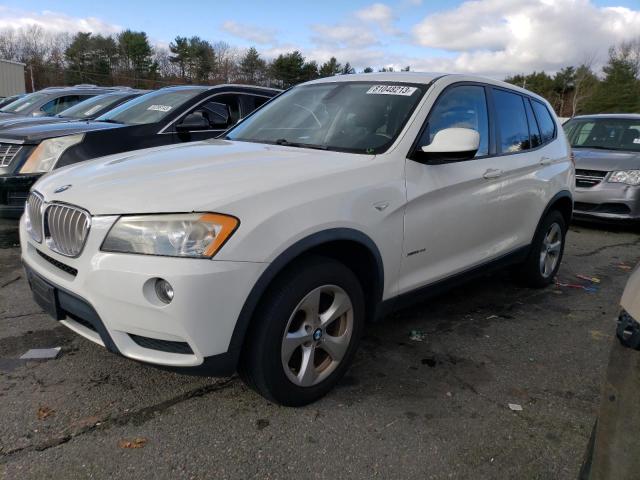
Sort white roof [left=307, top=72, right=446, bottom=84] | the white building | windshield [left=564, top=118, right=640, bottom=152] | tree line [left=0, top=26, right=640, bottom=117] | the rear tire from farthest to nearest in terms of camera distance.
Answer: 1. tree line [left=0, top=26, right=640, bottom=117]
2. the white building
3. windshield [left=564, top=118, right=640, bottom=152]
4. the rear tire
5. white roof [left=307, top=72, right=446, bottom=84]

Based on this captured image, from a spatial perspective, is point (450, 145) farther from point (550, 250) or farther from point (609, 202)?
point (609, 202)

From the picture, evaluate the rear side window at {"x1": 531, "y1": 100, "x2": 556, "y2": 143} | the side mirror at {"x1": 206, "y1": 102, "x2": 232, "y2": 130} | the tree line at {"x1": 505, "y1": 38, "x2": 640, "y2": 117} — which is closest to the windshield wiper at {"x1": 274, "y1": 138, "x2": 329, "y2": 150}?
the rear side window at {"x1": 531, "y1": 100, "x2": 556, "y2": 143}

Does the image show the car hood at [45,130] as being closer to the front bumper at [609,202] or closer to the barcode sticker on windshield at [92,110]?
the barcode sticker on windshield at [92,110]

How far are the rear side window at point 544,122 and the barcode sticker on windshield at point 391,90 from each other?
5.93 feet

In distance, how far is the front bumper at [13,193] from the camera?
4.98m

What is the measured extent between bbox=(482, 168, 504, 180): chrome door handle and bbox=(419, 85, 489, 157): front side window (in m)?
0.13

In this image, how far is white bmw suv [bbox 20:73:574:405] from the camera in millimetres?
2229

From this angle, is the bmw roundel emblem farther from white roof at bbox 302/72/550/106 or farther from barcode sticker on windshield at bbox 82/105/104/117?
barcode sticker on windshield at bbox 82/105/104/117

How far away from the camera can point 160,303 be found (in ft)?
7.22

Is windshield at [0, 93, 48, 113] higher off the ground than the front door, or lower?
higher

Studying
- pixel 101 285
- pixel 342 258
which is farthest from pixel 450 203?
pixel 101 285

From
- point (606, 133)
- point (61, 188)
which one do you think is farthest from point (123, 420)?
point (606, 133)

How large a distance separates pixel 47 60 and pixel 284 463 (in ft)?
215

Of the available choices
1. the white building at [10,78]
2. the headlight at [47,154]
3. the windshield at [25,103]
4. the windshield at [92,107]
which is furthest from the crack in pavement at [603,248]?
the white building at [10,78]
